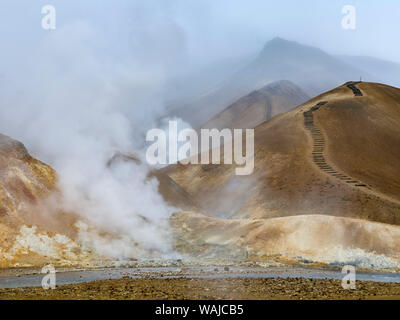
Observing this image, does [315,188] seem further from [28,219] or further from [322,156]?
[28,219]

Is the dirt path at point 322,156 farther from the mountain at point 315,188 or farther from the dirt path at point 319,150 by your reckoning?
the mountain at point 315,188

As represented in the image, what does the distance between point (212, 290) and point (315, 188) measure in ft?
251

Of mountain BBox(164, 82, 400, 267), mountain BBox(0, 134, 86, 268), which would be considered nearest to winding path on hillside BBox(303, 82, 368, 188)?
mountain BBox(164, 82, 400, 267)

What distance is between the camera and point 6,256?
196 feet

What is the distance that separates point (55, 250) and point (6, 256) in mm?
5642

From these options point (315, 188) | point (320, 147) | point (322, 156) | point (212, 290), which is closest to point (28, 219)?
point (212, 290)

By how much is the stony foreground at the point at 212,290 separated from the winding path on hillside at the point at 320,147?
226 feet

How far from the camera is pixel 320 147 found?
5335 inches

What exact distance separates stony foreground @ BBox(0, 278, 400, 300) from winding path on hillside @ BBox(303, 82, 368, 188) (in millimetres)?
68885

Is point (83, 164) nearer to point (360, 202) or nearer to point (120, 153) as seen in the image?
point (120, 153)

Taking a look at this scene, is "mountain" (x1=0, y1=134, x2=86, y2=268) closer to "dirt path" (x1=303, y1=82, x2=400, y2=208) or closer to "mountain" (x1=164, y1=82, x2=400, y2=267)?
"mountain" (x1=164, y1=82, x2=400, y2=267)

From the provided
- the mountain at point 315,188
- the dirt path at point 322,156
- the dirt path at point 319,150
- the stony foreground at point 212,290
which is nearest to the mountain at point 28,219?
the mountain at point 315,188

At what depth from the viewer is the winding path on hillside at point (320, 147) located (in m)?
116
